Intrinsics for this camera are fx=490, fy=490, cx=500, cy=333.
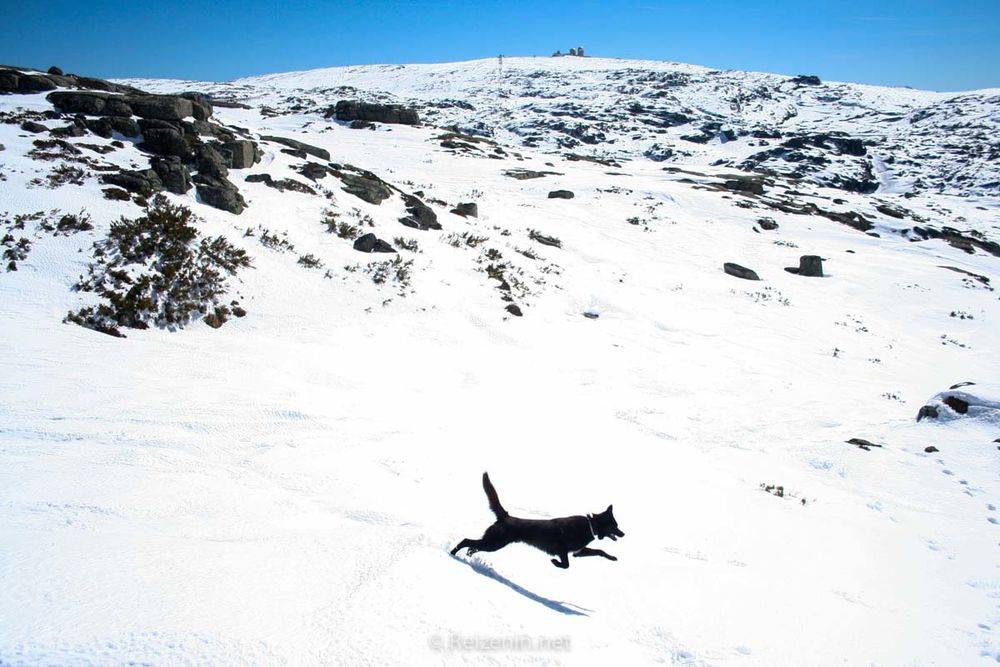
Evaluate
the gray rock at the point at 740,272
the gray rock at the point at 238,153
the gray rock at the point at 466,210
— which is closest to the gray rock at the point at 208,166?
the gray rock at the point at 238,153

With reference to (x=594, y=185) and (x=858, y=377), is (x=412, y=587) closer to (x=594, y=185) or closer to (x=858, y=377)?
(x=858, y=377)

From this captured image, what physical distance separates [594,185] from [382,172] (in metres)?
15.2

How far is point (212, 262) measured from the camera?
10.7 m

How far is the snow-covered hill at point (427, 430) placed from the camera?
343 centimetres

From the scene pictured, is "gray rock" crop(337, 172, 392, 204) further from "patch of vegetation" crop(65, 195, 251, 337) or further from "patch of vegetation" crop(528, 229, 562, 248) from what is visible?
"patch of vegetation" crop(65, 195, 251, 337)

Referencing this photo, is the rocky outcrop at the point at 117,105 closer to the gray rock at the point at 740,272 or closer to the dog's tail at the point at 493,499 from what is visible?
the dog's tail at the point at 493,499

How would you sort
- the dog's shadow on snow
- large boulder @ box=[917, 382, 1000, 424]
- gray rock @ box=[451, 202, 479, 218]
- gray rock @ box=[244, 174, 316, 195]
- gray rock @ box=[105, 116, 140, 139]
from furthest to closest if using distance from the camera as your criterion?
gray rock @ box=[451, 202, 479, 218] < gray rock @ box=[244, 174, 316, 195] < gray rock @ box=[105, 116, 140, 139] < large boulder @ box=[917, 382, 1000, 424] < the dog's shadow on snow

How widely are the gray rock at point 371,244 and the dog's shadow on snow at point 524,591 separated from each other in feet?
37.7

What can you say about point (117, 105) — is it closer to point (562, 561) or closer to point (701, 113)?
A: point (562, 561)

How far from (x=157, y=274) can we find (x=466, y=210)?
47.7ft

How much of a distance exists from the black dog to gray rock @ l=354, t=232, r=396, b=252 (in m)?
11.3

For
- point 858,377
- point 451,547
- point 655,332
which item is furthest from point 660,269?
point 451,547

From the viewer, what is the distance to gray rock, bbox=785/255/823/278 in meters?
23.7

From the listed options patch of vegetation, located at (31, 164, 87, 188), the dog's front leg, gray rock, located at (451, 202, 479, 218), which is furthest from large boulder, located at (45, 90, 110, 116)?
the dog's front leg
